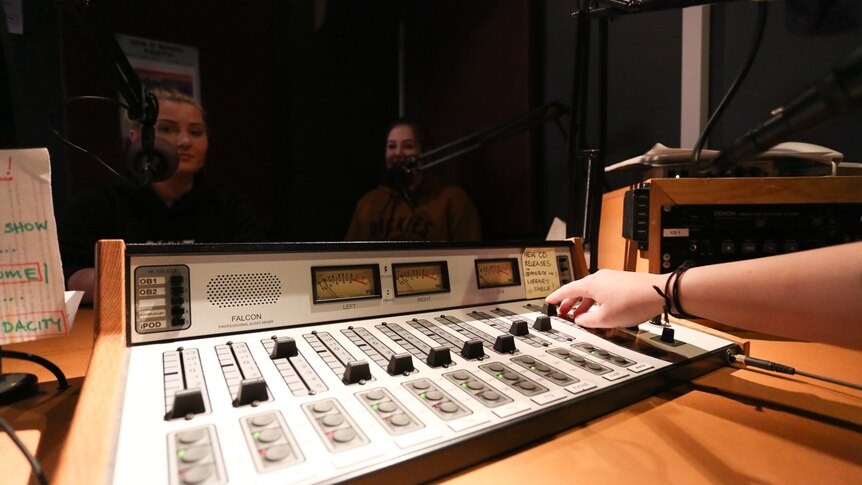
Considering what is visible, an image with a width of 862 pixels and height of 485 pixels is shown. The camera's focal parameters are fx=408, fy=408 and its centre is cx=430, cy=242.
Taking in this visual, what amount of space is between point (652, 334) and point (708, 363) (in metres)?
0.09

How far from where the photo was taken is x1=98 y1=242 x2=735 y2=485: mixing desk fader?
0.34 meters

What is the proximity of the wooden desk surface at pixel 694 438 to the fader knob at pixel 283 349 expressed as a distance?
22 centimetres

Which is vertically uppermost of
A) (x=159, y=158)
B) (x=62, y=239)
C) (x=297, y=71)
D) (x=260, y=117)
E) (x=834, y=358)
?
(x=297, y=71)

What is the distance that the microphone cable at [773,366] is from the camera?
57 cm

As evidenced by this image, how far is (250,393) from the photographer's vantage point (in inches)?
15.8

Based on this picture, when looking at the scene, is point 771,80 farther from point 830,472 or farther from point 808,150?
point 830,472

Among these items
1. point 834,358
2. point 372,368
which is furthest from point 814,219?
point 372,368

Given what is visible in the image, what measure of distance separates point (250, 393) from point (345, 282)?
317 millimetres

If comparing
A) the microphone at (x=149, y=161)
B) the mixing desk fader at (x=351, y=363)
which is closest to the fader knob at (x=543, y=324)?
the mixing desk fader at (x=351, y=363)

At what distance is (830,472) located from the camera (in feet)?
1.26

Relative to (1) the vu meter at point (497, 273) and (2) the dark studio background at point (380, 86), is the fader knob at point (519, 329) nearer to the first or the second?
(1) the vu meter at point (497, 273)

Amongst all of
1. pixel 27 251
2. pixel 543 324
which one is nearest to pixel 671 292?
pixel 543 324

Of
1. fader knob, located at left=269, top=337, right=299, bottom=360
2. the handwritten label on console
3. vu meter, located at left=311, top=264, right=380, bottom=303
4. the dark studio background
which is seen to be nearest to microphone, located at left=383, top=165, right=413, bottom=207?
the dark studio background

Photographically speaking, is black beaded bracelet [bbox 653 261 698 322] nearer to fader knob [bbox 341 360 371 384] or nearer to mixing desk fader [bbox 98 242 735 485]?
mixing desk fader [bbox 98 242 735 485]
